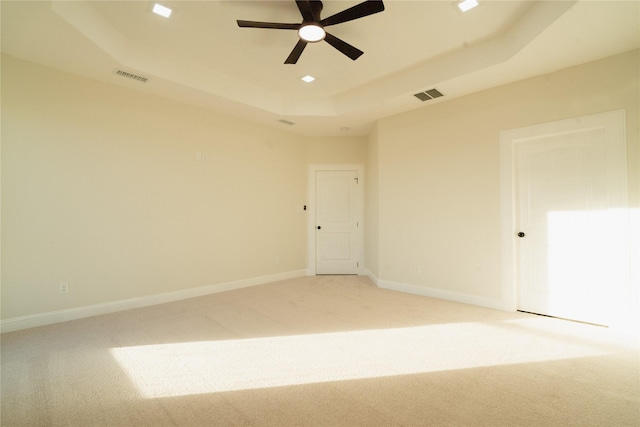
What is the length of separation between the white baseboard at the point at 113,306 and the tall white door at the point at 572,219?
4.16m

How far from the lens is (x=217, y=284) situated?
4770mm

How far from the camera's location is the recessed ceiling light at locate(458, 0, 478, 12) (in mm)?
2689

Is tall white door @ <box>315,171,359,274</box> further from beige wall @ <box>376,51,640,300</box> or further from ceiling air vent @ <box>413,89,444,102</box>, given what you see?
ceiling air vent @ <box>413,89,444,102</box>

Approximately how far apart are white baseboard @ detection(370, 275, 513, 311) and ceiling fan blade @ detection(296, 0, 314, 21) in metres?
3.89

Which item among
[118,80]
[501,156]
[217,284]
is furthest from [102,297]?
[501,156]

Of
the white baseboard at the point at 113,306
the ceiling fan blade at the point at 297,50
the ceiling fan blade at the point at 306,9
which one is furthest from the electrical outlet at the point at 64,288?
the ceiling fan blade at the point at 306,9

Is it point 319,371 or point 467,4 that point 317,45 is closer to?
point 467,4

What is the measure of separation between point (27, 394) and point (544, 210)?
5165 millimetres

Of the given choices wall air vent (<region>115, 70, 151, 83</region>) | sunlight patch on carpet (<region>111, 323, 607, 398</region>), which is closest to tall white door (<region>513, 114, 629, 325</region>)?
sunlight patch on carpet (<region>111, 323, 607, 398</region>)

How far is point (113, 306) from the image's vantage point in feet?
12.2

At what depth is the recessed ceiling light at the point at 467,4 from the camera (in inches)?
106

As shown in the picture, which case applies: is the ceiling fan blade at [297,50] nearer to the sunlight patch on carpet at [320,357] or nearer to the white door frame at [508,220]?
the white door frame at [508,220]

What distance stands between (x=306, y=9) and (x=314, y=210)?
4.09 meters

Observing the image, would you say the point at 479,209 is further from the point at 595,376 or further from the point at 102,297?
the point at 102,297
